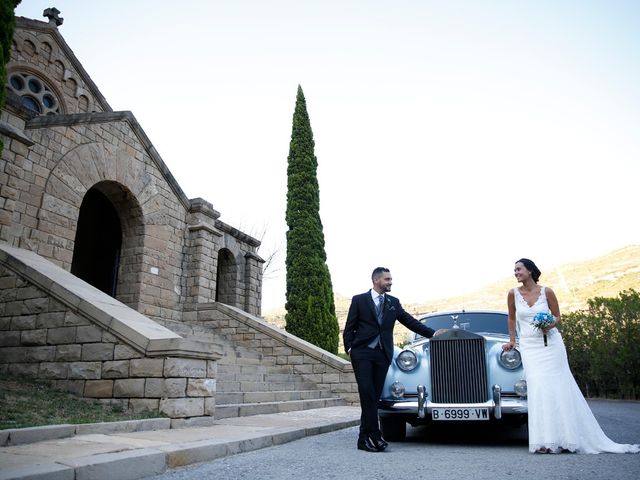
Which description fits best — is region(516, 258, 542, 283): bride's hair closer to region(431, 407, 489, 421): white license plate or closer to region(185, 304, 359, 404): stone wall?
region(431, 407, 489, 421): white license plate

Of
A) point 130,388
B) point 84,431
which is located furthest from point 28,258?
point 84,431

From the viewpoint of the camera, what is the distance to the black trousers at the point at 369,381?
4547 millimetres

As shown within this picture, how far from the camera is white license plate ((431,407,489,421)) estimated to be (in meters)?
4.76

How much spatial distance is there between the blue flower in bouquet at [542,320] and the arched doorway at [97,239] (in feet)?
33.0

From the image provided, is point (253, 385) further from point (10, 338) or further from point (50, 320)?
point (10, 338)

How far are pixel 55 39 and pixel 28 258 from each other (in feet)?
40.8

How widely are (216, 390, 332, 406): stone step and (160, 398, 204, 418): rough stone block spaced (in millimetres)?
1390

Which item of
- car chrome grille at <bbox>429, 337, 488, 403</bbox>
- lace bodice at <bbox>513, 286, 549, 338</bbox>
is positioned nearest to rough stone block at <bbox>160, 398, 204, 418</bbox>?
car chrome grille at <bbox>429, 337, 488, 403</bbox>

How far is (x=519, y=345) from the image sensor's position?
4867mm

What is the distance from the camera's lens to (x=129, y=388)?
5.66 m

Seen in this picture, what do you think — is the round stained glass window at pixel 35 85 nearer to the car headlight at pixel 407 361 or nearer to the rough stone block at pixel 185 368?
the rough stone block at pixel 185 368

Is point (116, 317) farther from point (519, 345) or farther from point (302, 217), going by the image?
point (302, 217)

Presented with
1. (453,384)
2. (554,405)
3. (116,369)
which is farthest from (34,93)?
(554,405)

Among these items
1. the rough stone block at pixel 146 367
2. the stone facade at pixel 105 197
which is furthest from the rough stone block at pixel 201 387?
the stone facade at pixel 105 197
